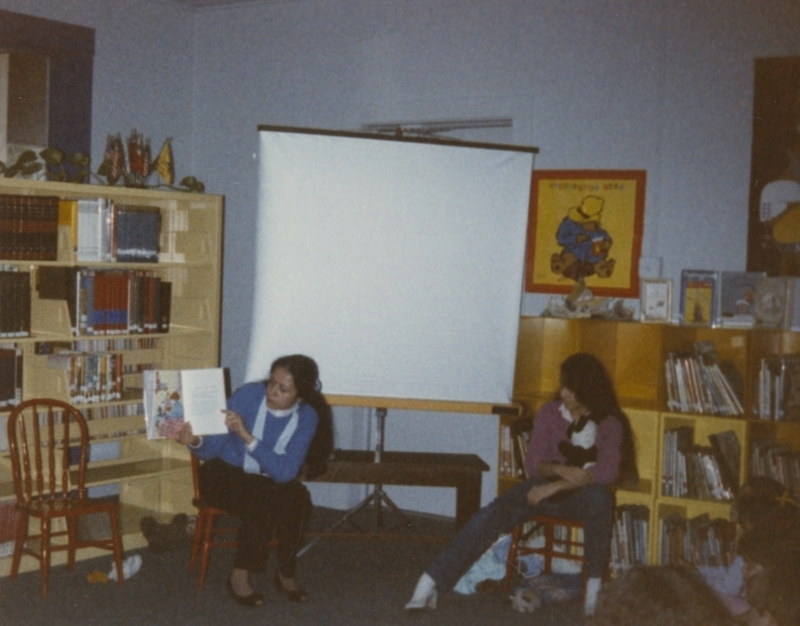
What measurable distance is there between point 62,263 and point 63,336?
329 millimetres

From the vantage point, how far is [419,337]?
4258mm

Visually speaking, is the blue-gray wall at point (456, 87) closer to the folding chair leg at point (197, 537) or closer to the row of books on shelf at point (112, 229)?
the row of books on shelf at point (112, 229)

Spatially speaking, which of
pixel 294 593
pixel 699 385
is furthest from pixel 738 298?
pixel 294 593

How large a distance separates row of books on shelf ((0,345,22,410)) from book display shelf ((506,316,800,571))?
2.19 metres

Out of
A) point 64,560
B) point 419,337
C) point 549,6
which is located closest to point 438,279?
point 419,337

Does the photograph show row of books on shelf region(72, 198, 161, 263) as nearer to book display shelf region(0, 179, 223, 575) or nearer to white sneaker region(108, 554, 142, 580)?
book display shelf region(0, 179, 223, 575)

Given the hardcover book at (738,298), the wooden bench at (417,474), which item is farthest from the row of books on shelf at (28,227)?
the hardcover book at (738,298)

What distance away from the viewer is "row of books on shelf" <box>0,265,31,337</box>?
4.08m

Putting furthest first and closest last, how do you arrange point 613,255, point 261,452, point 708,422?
point 613,255 < point 708,422 < point 261,452

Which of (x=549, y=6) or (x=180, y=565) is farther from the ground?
(x=549, y=6)

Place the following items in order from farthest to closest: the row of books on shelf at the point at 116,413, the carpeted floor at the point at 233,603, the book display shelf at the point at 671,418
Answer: the row of books on shelf at the point at 116,413 < the book display shelf at the point at 671,418 < the carpeted floor at the point at 233,603

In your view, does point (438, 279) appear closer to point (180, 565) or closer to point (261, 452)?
point (261, 452)

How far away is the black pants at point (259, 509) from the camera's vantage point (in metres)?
3.84

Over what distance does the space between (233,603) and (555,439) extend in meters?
1.52
